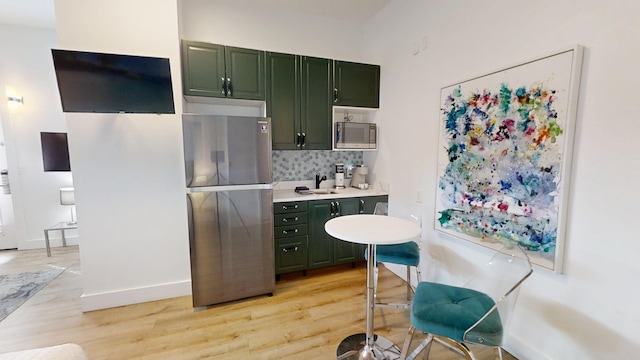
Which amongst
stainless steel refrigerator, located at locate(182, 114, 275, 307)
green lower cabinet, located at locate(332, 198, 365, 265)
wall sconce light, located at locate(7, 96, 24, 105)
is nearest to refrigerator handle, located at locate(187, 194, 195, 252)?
stainless steel refrigerator, located at locate(182, 114, 275, 307)

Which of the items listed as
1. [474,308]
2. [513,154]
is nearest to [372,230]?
[474,308]

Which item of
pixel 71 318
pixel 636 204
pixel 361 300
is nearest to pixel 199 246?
pixel 71 318

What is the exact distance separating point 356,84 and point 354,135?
0.61 meters

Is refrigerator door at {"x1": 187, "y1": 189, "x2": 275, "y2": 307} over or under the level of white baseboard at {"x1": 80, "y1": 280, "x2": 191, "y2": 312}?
over

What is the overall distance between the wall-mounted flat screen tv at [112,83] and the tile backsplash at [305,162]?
4.45 feet

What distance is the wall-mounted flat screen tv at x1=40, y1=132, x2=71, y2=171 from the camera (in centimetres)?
351

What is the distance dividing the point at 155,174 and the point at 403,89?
8.65 feet

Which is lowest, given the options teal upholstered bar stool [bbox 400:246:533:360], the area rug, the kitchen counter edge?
the area rug

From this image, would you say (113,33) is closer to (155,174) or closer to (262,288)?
(155,174)

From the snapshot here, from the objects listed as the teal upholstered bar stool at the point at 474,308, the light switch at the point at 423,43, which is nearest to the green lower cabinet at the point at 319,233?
the teal upholstered bar stool at the point at 474,308

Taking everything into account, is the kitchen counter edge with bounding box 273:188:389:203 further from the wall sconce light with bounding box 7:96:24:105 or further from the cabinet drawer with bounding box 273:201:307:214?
the wall sconce light with bounding box 7:96:24:105

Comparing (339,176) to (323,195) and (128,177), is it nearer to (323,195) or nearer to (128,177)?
(323,195)

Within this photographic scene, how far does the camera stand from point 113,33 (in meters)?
2.22

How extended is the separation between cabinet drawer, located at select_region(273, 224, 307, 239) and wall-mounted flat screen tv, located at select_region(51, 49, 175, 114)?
58.9 inches
